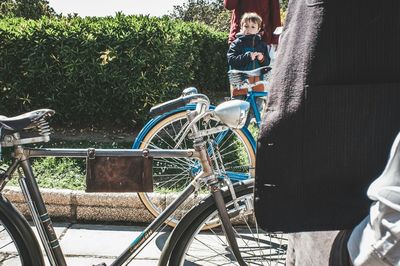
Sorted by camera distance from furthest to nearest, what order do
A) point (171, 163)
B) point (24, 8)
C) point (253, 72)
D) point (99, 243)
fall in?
point (24, 8), point (253, 72), point (171, 163), point (99, 243)

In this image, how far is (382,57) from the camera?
58.7 inches

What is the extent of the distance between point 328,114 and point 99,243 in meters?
2.56

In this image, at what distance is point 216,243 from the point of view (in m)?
3.14

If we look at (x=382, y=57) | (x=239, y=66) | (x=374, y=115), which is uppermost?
(x=239, y=66)

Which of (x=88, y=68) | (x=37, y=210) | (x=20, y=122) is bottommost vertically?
(x=37, y=210)

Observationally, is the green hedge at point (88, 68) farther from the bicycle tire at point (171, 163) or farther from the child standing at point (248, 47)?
the bicycle tire at point (171, 163)

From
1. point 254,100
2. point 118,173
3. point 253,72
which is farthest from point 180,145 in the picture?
point 118,173

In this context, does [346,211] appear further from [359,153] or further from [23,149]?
[23,149]

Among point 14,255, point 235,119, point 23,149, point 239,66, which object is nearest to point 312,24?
point 235,119

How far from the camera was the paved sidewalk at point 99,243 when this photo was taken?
3.45 m

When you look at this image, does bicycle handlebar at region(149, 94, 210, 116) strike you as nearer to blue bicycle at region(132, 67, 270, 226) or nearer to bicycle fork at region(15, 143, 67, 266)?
bicycle fork at region(15, 143, 67, 266)

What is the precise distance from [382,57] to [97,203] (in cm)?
290

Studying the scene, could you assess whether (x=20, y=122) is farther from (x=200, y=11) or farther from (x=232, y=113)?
(x=200, y=11)

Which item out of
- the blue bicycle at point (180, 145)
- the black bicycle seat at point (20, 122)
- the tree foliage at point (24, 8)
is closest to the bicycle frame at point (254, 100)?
the blue bicycle at point (180, 145)
